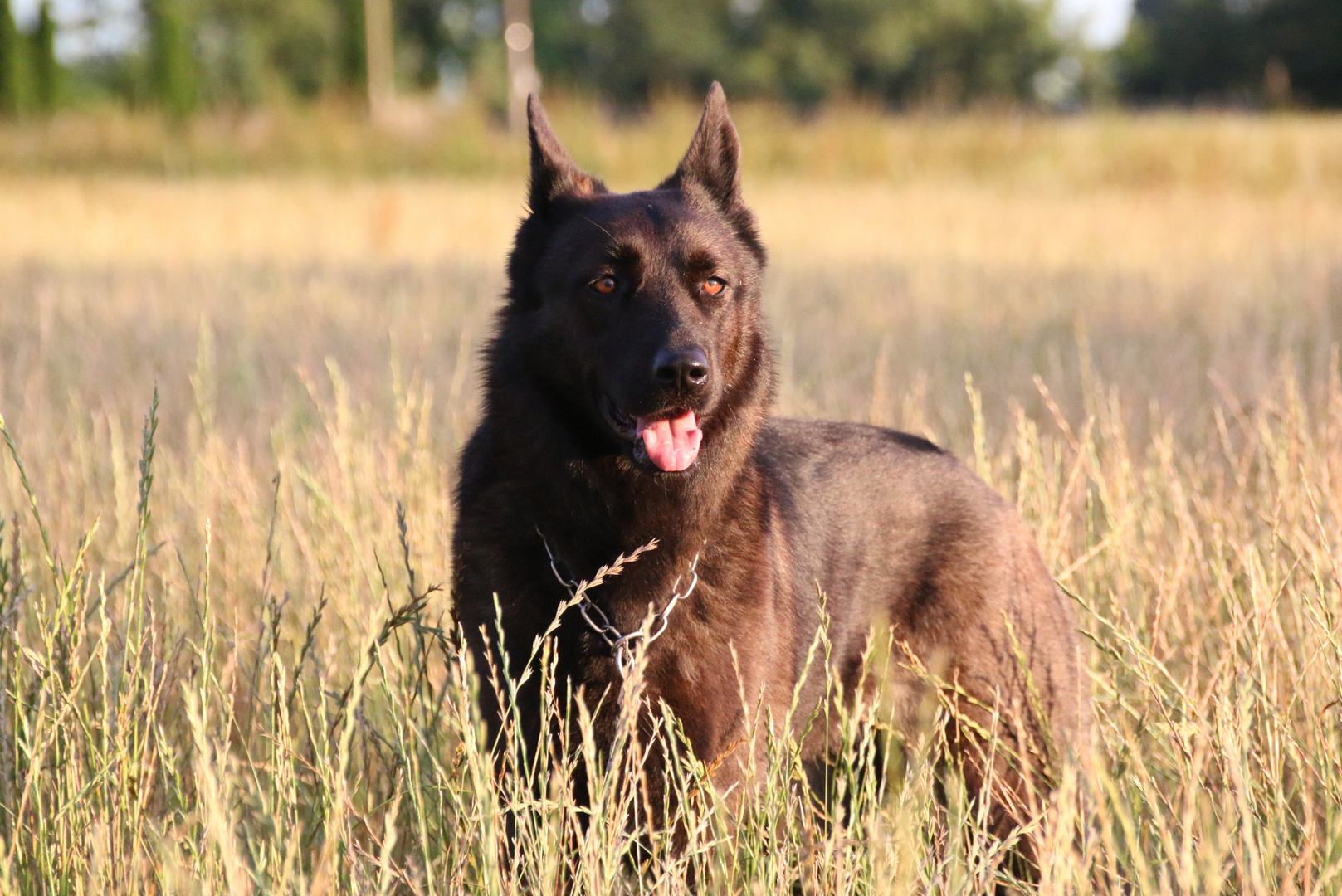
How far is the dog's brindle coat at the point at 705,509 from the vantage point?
235 centimetres

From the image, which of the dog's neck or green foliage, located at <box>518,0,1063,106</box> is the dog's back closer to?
the dog's neck

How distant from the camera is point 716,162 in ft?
9.58

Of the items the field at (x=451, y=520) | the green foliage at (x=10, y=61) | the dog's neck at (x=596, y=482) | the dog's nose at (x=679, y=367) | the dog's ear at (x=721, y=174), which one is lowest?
the field at (x=451, y=520)

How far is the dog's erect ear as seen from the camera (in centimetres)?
288

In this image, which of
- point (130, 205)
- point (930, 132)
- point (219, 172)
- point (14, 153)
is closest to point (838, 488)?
point (130, 205)

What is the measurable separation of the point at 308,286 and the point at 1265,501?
6736 millimetres

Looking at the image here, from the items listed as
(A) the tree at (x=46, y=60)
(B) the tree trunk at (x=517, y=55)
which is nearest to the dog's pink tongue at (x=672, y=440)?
(B) the tree trunk at (x=517, y=55)

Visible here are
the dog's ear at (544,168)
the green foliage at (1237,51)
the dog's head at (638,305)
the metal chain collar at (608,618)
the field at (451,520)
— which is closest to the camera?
the field at (451,520)

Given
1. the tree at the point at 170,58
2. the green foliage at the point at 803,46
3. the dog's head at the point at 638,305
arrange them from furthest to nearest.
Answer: the green foliage at the point at 803,46 → the tree at the point at 170,58 → the dog's head at the point at 638,305

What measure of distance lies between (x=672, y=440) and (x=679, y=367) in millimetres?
200

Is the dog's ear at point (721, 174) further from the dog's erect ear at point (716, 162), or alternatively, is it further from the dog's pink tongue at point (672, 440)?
the dog's pink tongue at point (672, 440)

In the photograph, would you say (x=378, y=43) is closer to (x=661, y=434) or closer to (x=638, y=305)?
(x=638, y=305)

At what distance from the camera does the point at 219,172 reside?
18.1 meters

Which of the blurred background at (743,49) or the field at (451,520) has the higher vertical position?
the blurred background at (743,49)
